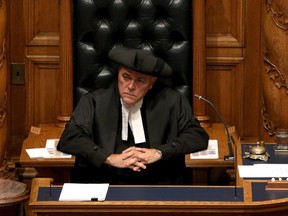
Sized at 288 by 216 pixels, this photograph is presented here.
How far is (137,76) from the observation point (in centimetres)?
469

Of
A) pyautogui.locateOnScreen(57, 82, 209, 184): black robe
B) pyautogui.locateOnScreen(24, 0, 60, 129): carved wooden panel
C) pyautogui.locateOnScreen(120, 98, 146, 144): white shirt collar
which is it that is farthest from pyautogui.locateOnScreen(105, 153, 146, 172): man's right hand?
pyautogui.locateOnScreen(24, 0, 60, 129): carved wooden panel

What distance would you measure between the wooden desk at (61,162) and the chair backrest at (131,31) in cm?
33

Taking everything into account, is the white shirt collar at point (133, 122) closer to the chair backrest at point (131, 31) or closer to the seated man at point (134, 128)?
the seated man at point (134, 128)

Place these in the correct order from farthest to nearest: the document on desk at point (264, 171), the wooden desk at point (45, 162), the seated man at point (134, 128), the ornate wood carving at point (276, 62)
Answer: the ornate wood carving at point (276, 62) → the wooden desk at point (45, 162) → the seated man at point (134, 128) → the document on desk at point (264, 171)

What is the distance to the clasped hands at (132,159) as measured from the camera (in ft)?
14.9

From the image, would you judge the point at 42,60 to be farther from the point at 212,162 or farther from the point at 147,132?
the point at 212,162

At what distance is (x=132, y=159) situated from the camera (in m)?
4.56

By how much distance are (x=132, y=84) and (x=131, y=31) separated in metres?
0.75

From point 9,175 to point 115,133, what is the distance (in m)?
1.13

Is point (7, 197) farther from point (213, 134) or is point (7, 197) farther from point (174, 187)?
point (213, 134)

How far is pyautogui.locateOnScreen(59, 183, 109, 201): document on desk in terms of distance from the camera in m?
3.85

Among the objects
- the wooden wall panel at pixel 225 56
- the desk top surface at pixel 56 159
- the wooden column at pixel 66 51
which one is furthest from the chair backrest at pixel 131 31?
the wooden wall panel at pixel 225 56

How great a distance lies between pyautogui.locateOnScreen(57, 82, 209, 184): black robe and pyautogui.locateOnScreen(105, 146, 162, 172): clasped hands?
9cm

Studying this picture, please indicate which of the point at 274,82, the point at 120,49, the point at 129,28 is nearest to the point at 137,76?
the point at 120,49
